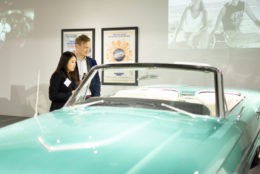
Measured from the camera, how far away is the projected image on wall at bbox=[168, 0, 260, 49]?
5066 mm

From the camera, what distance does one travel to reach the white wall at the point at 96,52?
5246 millimetres

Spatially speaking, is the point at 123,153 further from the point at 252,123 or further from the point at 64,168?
the point at 252,123

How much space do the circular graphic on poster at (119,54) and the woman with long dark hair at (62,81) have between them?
2298mm

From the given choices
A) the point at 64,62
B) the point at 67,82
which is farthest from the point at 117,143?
the point at 64,62

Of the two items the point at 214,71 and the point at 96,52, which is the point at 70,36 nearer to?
the point at 96,52

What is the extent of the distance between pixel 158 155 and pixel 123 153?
15 centimetres

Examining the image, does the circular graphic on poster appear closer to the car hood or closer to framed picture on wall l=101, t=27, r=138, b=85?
framed picture on wall l=101, t=27, r=138, b=85

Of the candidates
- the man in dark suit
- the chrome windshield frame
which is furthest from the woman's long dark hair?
the chrome windshield frame

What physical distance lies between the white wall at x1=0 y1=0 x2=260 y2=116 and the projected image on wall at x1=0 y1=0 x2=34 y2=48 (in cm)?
13

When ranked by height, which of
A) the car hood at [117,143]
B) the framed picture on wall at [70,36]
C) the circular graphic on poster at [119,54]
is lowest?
the car hood at [117,143]

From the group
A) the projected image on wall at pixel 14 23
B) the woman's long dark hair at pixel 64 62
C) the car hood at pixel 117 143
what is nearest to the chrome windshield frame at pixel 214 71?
the car hood at pixel 117 143

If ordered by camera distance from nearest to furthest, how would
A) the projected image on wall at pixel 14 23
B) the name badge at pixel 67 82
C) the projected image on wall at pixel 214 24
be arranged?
1. the name badge at pixel 67 82
2. the projected image on wall at pixel 214 24
3. the projected image on wall at pixel 14 23

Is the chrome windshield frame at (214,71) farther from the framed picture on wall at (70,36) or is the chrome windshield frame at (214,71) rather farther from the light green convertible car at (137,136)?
the framed picture on wall at (70,36)

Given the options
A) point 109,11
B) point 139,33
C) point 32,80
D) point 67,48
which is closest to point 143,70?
point 139,33
